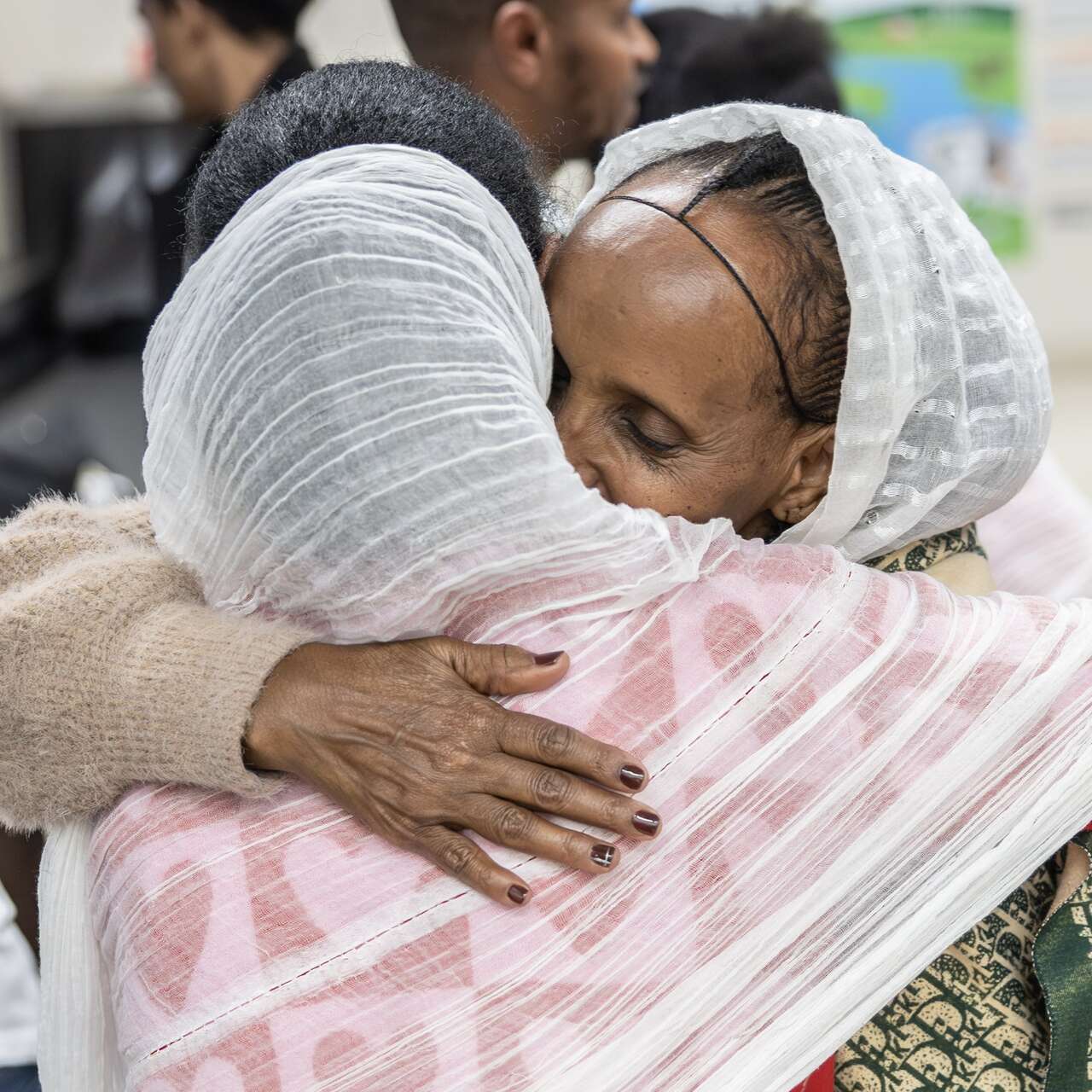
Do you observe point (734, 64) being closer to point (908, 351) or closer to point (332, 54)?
point (332, 54)

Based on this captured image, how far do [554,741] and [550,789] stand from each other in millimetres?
37

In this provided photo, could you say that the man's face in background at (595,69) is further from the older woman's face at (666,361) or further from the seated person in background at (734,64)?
the older woman's face at (666,361)

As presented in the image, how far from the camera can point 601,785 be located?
1.12 meters

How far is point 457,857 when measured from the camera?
1104mm

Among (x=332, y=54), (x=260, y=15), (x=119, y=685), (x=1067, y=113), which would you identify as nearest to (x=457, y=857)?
(x=119, y=685)

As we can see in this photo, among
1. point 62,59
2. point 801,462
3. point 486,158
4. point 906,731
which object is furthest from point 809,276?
point 62,59

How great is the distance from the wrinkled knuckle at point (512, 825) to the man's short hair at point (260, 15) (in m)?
2.32

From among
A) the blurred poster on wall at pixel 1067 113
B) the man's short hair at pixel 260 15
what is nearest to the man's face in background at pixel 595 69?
the man's short hair at pixel 260 15

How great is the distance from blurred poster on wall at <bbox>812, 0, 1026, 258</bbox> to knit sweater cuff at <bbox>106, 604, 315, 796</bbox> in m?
5.26

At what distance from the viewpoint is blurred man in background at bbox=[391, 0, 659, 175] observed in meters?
2.48

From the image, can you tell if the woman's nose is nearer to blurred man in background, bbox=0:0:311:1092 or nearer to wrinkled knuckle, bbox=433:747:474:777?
wrinkled knuckle, bbox=433:747:474:777

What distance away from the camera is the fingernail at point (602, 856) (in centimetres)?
110

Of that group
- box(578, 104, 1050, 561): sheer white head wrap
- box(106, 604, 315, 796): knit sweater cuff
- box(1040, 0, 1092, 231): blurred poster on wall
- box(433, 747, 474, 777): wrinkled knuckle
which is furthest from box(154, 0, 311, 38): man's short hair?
box(1040, 0, 1092, 231): blurred poster on wall

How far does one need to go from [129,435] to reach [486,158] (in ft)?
9.75
